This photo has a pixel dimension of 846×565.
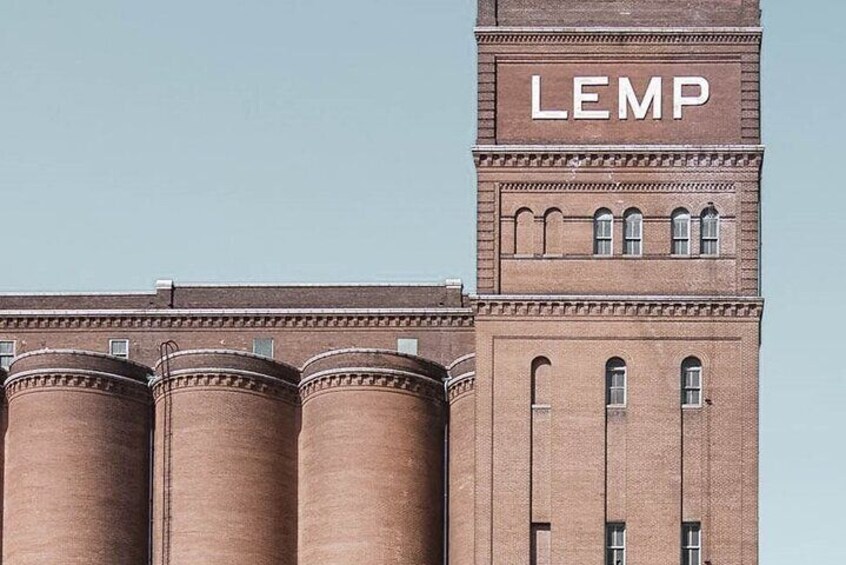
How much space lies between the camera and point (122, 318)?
417 ft

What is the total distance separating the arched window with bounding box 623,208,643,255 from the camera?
114 m

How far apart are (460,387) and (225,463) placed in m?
9.49

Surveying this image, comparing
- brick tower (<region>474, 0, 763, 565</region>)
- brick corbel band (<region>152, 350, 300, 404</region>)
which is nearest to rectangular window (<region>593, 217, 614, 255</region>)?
brick tower (<region>474, 0, 763, 565</region>)

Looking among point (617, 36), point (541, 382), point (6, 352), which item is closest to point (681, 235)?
point (541, 382)

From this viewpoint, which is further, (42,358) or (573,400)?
(42,358)

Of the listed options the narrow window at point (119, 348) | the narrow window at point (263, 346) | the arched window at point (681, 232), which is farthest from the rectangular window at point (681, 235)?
the narrow window at point (119, 348)

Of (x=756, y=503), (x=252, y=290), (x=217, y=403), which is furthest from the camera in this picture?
(x=252, y=290)

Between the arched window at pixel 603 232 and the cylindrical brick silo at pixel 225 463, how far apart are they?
14488 millimetres

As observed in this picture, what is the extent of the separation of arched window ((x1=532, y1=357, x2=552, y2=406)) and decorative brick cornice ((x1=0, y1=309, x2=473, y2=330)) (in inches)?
482

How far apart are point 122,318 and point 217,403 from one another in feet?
29.5

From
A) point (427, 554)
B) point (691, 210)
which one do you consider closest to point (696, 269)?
point (691, 210)

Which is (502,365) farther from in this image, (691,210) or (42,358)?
(42,358)

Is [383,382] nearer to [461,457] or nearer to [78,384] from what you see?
[461,457]

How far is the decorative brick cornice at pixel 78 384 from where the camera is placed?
395 ft
